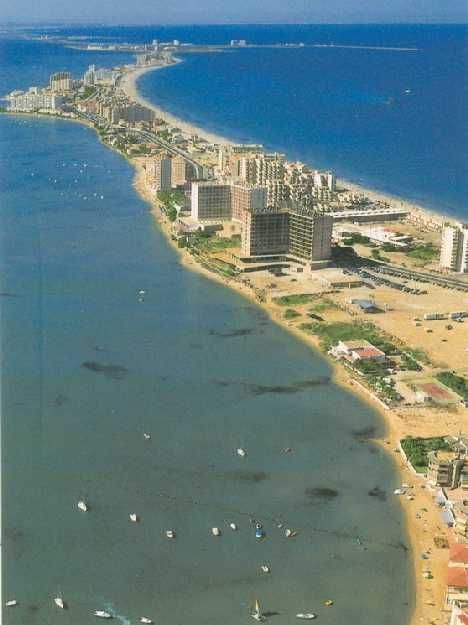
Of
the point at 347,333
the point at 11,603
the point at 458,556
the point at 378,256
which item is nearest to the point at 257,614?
the point at 458,556

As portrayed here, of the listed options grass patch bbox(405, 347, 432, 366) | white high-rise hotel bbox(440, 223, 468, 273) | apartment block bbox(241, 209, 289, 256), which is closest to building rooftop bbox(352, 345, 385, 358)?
grass patch bbox(405, 347, 432, 366)

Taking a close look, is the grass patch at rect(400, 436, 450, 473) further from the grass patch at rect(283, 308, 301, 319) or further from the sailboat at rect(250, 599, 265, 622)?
the grass patch at rect(283, 308, 301, 319)

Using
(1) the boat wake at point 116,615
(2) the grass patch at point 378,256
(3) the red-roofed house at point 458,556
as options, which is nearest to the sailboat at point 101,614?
(1) the boat wake at point 116,615

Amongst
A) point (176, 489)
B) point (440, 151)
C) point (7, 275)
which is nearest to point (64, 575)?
point (176, 489)

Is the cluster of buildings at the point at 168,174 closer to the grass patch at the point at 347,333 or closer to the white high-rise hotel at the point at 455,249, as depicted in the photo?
the white high-rise hotel at the point at 455,249

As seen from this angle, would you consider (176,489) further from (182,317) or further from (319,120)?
(319,120)

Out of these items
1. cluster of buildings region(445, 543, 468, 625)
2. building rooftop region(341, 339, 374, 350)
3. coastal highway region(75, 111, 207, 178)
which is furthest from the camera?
coastal highway region(75, 111, 207, 178)

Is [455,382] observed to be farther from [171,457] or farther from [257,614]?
[257,614]
